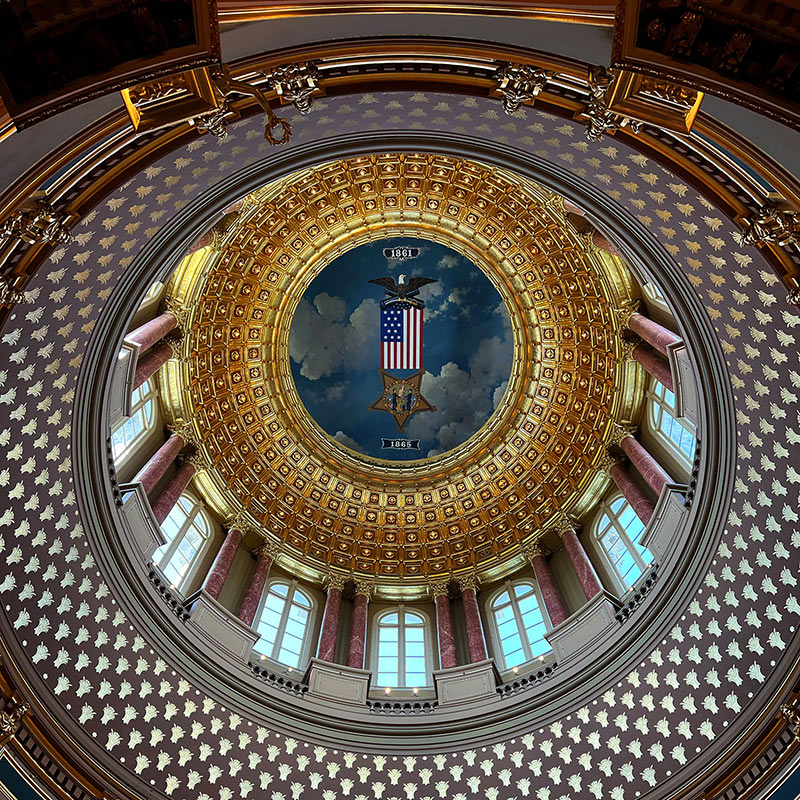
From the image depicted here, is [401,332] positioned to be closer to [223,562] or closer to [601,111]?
[223,562]

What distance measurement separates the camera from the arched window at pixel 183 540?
20.3 meters

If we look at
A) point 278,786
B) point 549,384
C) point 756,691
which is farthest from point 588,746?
point 549,384

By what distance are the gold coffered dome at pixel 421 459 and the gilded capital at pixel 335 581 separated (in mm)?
406

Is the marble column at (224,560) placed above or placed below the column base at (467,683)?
above

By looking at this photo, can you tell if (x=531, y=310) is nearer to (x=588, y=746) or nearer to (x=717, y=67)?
(x=588, y=746)

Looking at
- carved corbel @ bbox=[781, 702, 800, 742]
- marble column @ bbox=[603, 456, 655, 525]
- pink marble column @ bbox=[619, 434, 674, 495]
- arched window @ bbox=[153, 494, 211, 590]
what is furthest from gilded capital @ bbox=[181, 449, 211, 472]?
carved corbel @ bbox=[781, 702, 800, 742]

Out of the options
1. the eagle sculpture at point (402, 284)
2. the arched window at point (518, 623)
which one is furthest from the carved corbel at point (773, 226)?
the eagle sculpture at point (402, 284)

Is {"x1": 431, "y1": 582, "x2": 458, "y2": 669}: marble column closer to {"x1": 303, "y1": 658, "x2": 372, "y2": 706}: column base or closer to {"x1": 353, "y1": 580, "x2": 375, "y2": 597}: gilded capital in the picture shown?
{"x1": 353, "y1": 580, "x2": 375, "y2": 597}: gilded capital

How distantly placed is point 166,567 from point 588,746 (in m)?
12.2

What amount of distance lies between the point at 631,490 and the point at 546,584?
13.6ft

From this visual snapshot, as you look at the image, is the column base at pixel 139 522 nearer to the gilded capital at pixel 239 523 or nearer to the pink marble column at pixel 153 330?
the pink marble column at pixel 153 330

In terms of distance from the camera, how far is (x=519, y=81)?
28.5 feet

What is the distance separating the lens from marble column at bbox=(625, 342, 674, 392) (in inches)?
770

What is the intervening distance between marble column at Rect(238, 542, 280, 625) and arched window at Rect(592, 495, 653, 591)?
Result: 11002mm
